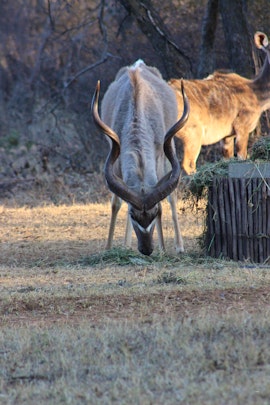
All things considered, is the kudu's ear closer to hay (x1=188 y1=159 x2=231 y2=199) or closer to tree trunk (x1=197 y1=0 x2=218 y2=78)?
tree trunk (x1=197 y1=0 x2=218 y2=78)

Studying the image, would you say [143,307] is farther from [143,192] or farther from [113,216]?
[113,216]

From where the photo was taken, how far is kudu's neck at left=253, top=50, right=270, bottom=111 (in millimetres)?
14778

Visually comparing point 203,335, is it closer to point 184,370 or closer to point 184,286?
point 184,370

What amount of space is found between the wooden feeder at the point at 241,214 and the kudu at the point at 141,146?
0.48m

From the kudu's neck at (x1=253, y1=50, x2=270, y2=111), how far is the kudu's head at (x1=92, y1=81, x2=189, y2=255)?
18.8ft

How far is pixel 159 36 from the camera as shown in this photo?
16375mm

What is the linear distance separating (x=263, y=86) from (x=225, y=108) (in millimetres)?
965

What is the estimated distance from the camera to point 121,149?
965 centimetres

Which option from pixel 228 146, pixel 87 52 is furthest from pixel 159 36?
pixel 87 52

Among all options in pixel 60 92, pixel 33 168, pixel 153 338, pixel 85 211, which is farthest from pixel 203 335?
pixel 60 92

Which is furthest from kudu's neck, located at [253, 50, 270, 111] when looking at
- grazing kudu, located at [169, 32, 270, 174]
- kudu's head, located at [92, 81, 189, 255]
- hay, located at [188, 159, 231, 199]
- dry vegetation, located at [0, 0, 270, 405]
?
kudu's head, located at [92, 81, 189, 255]

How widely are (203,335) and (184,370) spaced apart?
600mm

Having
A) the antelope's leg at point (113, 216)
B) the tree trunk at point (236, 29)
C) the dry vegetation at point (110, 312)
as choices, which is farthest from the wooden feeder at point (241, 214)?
the tree trunk at point (236, 29)

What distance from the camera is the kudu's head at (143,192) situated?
898 cm
